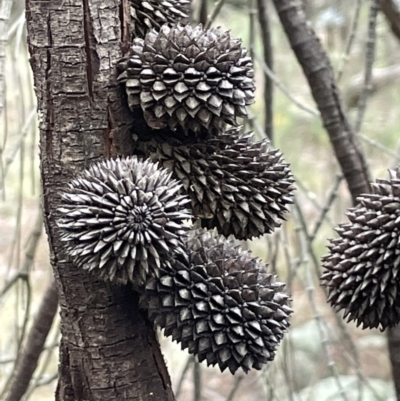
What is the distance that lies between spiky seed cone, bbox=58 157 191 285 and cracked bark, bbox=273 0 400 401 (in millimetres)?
611

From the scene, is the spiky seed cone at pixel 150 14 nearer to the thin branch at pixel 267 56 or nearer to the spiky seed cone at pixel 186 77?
the spiky seed cone at pixel 186 77

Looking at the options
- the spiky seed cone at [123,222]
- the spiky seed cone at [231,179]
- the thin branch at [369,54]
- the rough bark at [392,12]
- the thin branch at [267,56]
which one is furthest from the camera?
the thin branch at [267,56]

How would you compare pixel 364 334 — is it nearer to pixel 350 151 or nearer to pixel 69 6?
pixel 350 151

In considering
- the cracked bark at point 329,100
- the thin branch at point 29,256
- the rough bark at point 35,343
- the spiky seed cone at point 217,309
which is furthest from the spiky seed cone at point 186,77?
the thin branch at point 29,256

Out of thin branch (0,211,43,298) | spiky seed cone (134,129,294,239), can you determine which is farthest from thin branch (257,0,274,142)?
spiky seed cone (134,129,294,239)

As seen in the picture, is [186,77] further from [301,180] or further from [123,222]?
[301,180]

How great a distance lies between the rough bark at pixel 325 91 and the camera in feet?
3.82

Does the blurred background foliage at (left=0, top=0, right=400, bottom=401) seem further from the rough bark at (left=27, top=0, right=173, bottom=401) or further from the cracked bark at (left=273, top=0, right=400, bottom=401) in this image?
the rough bark at (left=27, top=0, right=173, bottom=401)

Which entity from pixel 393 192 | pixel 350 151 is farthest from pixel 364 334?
pixel 393 192

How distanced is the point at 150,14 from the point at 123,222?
0.32 meters

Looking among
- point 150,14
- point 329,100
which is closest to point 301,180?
point 329,100

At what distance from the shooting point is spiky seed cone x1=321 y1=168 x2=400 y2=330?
719mm

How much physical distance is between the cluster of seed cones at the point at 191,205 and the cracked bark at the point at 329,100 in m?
0.44

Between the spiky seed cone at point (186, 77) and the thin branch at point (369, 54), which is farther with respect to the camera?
the thin branch at point (369, 54)
